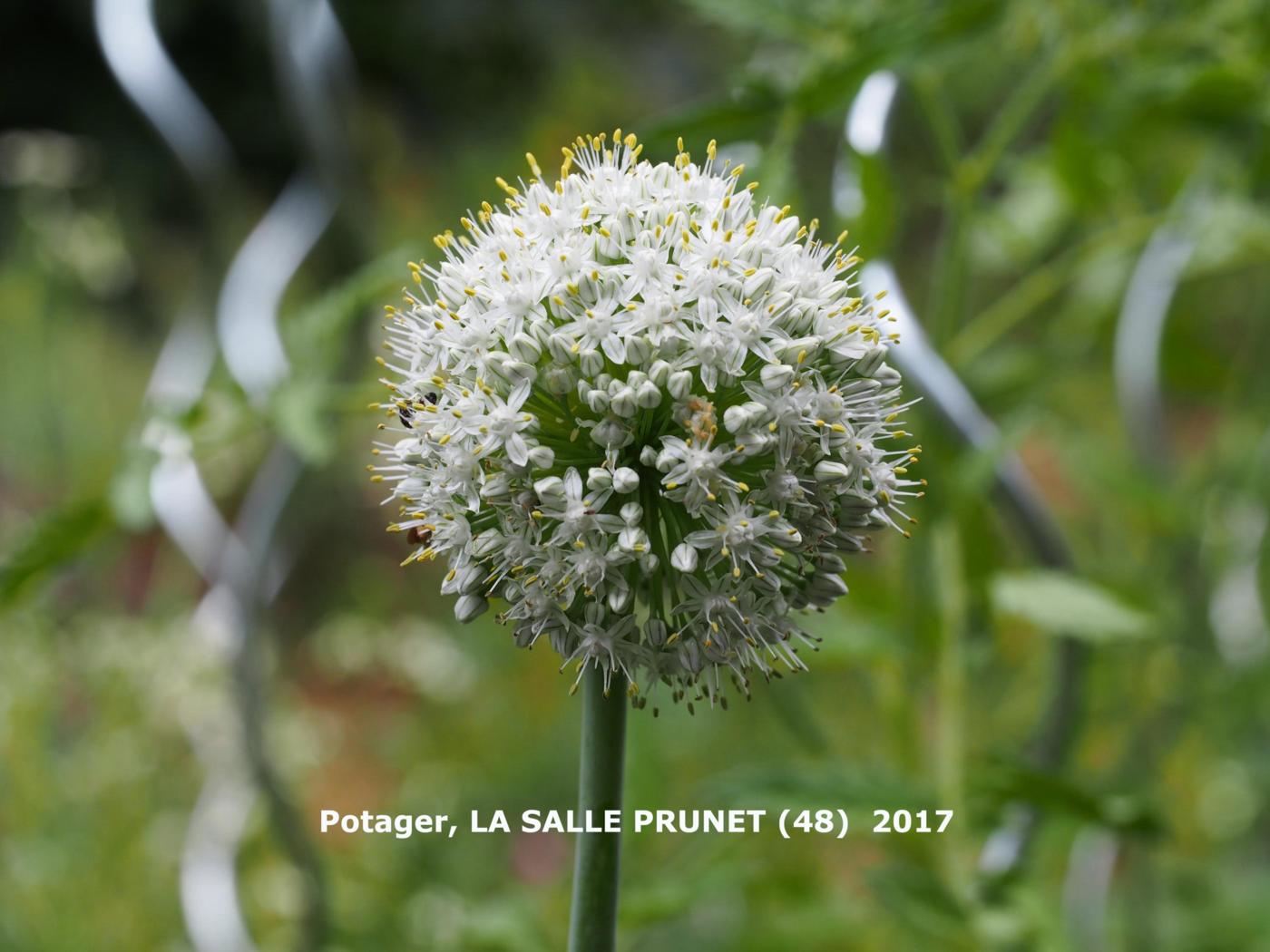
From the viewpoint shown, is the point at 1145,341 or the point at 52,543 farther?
the point at 1145,341

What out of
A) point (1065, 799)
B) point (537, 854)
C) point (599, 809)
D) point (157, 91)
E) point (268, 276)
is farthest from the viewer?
point (537, 854)

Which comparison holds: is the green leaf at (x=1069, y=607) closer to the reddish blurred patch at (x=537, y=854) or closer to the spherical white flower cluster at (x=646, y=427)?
the spherical white flower cluster at (x=646, y=427)

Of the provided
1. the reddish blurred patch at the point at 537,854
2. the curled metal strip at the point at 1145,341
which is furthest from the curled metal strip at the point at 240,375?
the curled metal strip at the point at 1145,341

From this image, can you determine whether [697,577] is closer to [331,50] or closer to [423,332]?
[423,332]

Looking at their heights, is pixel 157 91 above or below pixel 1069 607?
above

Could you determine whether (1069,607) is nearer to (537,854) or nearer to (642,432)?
(642,432)

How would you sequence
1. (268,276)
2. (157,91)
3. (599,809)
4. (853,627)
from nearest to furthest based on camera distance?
(599,809)
(853,627)
(157,91)
(268,276)

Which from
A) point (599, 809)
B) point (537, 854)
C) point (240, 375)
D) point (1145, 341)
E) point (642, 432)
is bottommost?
point (599, 809)

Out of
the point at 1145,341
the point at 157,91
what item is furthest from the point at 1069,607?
the point at 157,91

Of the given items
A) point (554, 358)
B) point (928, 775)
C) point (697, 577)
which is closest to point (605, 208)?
point (554, 358)
